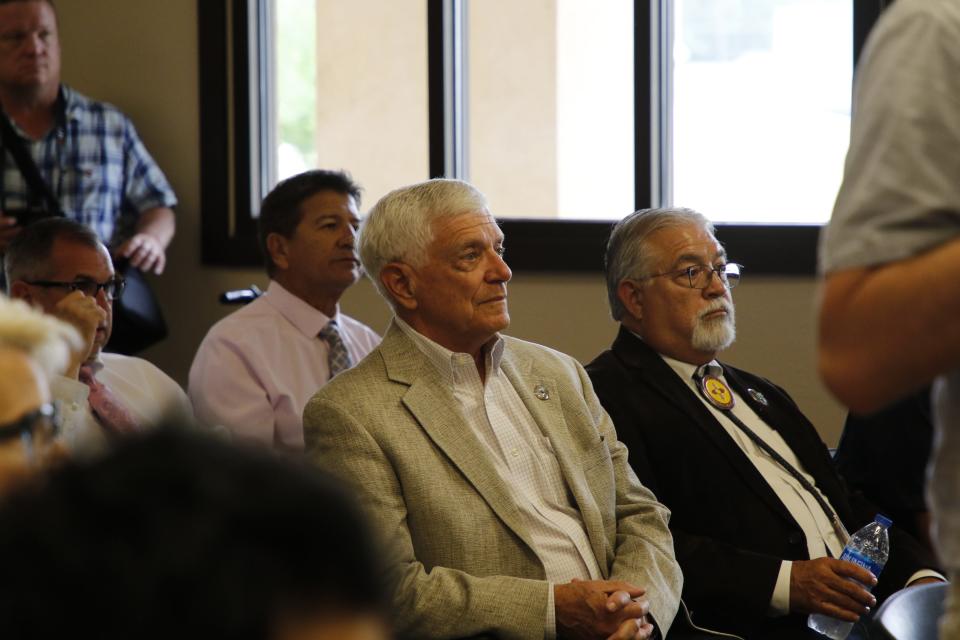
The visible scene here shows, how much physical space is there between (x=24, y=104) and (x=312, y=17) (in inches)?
46.1

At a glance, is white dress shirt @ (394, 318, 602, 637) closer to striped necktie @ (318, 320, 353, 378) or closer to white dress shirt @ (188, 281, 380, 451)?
white dress shirt @ (188, 281, 380, 451)

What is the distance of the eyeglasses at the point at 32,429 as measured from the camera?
99 centimetres

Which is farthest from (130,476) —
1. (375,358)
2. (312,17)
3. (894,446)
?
(312,17)

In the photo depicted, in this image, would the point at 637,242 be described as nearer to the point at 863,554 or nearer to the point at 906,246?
the point at 863,554

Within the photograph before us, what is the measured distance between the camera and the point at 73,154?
14.0 feet

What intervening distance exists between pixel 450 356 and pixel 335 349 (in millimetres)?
1191

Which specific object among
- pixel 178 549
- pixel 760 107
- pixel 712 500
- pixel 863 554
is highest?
pixel 760 107

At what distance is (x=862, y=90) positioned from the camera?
3.05 feet

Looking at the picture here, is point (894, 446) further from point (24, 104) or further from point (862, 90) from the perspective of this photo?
point (24, 104)

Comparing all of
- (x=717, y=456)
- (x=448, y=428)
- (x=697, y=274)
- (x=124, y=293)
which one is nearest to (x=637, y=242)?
(x=697, y=274)

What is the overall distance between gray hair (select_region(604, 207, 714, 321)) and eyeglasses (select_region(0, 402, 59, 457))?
2.17m

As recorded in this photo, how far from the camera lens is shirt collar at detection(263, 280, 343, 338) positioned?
3613 millimetres

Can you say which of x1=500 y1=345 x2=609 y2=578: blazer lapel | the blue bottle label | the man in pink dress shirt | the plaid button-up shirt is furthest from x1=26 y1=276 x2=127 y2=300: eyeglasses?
the blue bottle label

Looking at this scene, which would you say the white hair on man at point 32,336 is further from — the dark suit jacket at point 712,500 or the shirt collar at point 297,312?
the shirt collar at point 297,312
